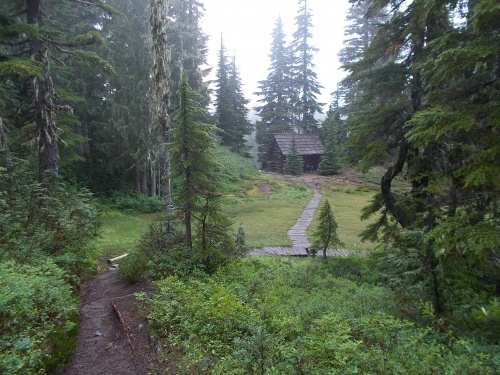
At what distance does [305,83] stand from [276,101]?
518 cm

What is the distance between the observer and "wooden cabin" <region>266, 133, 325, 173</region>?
41219 millimetres

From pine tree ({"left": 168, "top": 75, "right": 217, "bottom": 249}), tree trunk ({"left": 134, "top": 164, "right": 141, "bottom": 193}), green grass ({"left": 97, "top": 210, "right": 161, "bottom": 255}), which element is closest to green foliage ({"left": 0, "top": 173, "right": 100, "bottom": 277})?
green grass ({"left": 97, "top": 210, "right": 161, "bottom": 255})

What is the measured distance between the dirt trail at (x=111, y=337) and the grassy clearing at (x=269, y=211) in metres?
8.47

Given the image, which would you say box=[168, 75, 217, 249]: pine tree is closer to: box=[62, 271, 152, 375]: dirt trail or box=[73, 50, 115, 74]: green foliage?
box=[62, 271, 152, 375]: dirt trail

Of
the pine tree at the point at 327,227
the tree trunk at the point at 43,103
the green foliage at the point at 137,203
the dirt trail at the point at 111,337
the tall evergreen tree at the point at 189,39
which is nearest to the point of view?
the dirt trail at the point at 111,337

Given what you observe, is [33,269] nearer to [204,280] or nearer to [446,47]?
[204,280]

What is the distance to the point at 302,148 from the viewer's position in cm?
4134

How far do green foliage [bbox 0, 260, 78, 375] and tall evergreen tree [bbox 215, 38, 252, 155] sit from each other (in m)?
36.2

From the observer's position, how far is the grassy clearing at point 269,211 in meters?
17.4

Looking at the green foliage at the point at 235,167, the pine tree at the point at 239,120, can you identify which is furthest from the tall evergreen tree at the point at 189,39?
the pine tree at the point at 239,120

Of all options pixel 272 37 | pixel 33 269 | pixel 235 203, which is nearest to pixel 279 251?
pixel 33 269

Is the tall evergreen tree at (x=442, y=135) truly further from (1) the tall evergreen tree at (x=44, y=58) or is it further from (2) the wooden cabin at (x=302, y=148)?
(2) the wooden cabin at (x=302, y=148)

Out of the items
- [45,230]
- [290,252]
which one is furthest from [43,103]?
[290,252]

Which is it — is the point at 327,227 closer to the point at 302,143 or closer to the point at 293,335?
the point at 293,335
